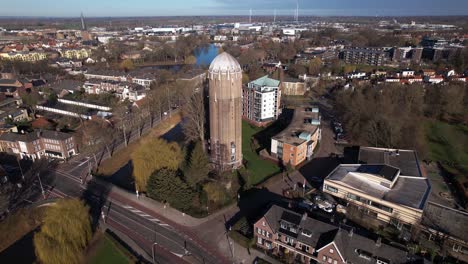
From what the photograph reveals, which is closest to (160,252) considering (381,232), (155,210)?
(155,210)

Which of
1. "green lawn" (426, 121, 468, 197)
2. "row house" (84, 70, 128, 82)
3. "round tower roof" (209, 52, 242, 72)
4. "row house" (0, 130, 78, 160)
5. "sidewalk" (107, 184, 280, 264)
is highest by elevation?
"round tower roof" (209, 52, 242, 72)

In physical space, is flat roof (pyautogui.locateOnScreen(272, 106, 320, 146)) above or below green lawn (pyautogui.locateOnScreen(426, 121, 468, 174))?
above

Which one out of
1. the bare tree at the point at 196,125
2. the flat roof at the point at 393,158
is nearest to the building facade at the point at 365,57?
the flat roof at the point at 393,158

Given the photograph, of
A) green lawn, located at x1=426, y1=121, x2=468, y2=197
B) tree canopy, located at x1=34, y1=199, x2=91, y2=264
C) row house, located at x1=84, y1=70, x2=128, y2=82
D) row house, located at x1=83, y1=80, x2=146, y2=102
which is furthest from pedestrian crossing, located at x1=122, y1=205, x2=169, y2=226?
row house, located at x1=84, y1=70, x2=128, y2=82

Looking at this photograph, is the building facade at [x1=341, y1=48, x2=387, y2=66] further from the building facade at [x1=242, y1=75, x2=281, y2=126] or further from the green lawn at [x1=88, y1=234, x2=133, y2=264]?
the green lawn at [x1=88, y1=234, x2=133, y2=264]

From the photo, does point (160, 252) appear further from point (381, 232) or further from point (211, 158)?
point (381, 232)
